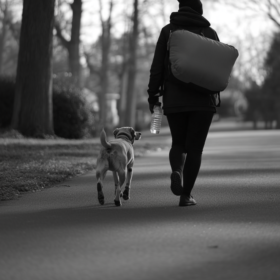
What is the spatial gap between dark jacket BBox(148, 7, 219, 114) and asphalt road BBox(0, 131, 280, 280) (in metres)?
1.01

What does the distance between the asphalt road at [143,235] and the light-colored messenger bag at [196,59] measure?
126cm

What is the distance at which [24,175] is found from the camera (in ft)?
39.5

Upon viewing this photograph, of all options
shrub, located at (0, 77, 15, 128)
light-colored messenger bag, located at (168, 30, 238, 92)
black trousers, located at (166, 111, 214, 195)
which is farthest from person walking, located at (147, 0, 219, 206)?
shrub, located at (0, 77, 15, 128)

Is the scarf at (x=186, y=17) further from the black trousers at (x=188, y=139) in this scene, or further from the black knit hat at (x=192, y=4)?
the black trousers at (x=188, y=139)

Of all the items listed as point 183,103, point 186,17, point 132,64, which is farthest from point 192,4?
point 132,64

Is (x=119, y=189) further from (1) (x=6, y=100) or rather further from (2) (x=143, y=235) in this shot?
(1) (x=6, y=100)

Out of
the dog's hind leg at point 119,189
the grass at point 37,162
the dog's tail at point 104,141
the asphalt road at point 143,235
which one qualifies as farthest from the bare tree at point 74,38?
the dog's tail at point 104,141

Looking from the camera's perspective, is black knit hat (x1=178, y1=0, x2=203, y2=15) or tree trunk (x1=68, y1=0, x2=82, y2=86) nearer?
black knit hat (x1=178, y1=0, x2=203, y2=15)

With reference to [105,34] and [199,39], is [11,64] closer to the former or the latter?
[105,34]

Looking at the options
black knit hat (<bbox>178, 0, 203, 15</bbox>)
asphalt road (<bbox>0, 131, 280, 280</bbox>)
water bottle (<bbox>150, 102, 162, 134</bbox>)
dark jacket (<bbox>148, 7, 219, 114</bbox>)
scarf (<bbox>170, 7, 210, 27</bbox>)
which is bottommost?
asphalt road (<bbox>0, 131, 280, 280</bbox>)

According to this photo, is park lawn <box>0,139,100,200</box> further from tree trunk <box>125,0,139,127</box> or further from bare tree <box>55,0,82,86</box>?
tree trunk <box>125,0,139,127</box>

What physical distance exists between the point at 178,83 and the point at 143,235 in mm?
2050

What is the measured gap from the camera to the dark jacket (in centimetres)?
815

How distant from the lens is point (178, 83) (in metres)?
8.17
